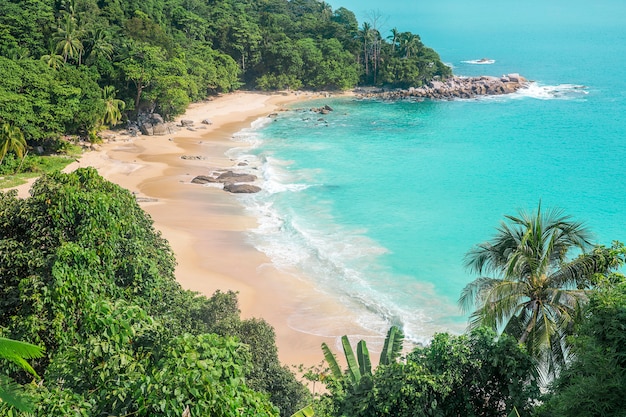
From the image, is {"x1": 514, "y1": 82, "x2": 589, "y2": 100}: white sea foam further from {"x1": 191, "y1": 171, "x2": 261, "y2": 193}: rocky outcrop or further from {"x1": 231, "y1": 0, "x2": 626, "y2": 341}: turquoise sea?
{"x1": 191, "y1": 171, "x2": 261, "y2": 193}: rocky outcrop

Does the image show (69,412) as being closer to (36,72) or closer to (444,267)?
(444,267)

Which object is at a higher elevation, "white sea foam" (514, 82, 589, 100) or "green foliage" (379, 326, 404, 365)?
"white sea foam" (514, 82, 589, 100)

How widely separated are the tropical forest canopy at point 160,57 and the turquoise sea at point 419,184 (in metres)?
9.49

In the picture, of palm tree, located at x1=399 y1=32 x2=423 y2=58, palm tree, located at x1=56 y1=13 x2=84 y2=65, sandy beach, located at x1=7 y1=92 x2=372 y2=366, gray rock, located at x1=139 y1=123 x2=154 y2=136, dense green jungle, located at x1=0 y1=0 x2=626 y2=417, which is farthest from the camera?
palm tree, located at x1=399 y1=32 x2=423 y2=58

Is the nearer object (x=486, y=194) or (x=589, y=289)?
(x=589, y=289)

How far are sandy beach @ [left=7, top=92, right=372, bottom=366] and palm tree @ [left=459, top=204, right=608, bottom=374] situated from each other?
8.97m

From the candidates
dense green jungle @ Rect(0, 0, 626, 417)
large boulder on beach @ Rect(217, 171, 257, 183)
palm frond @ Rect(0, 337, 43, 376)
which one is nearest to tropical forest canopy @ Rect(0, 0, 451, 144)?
large boulder on beach @ Rect(217, 171, 257, 183)

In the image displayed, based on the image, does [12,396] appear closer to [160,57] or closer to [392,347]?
[392,347]

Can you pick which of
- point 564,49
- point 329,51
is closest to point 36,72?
point 329,51

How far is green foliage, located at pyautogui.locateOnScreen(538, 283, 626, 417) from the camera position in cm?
909

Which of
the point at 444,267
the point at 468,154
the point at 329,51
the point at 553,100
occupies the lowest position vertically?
the point at 444,267

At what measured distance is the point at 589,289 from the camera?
13.6 metres

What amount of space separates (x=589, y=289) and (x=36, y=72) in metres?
41.1

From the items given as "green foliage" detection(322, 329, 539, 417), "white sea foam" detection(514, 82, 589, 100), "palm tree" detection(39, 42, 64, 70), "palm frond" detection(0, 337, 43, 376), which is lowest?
"green foliage" detection(322, 329, 539, 417)
